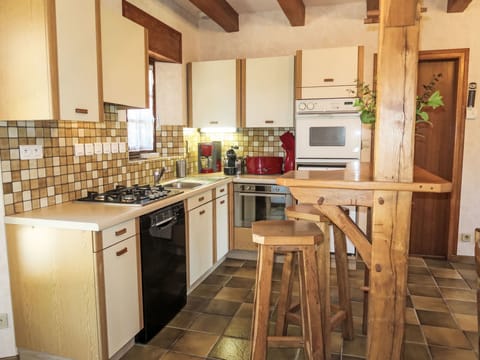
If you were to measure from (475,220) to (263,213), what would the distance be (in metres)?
2.19

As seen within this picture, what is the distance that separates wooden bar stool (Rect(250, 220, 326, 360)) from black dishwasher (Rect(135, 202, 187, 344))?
82 cm

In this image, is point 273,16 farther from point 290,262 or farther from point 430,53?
point 290,262

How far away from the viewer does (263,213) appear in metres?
3.90

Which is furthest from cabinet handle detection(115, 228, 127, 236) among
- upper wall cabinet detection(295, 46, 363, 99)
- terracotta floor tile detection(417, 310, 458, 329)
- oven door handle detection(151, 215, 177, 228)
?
upper wall cabinet detection(295, 46, 363, 99)

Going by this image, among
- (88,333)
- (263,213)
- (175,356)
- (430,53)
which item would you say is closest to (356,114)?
(430,53)

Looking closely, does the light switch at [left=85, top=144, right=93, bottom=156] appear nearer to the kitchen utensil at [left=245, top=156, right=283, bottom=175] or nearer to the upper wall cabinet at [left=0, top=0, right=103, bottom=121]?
the upper wall cabinet at [left=0, top=0, right=103, bottom=121]

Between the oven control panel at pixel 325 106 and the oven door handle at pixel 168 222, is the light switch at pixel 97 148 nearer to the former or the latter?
the oven door handle at pixel 168 222

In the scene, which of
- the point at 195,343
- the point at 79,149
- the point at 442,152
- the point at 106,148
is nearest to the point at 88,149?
the point at 79,149

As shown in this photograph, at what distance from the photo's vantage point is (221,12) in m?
3.90

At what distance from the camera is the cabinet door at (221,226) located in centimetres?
365

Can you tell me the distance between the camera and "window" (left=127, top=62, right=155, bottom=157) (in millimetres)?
3445

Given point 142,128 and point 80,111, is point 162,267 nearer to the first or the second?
point 80,111

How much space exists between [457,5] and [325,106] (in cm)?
156

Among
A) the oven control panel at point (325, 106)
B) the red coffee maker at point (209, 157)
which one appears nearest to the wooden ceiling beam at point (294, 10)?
the oven control panel at point (325, 106)
